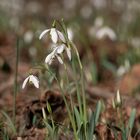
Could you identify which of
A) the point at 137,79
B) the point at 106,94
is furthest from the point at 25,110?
the point at 137,79

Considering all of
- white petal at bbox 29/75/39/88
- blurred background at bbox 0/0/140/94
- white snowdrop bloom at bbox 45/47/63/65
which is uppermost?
blurred background at bbox 0/0/140/94

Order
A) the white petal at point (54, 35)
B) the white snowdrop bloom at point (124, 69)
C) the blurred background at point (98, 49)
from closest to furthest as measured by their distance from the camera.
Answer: the white petal at point (54, 35)
the white snowdrop bloom at point (124, 69)
the blurred background at point (98, 49)

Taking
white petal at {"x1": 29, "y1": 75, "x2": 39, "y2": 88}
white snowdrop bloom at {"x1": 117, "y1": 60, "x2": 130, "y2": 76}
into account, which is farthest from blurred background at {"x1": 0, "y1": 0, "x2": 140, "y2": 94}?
white petal at {"x1": 29, "y1": 75, "x2": 39, "y2": 88}

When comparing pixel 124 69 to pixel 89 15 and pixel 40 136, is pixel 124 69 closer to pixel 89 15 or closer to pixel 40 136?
pixel 40 136

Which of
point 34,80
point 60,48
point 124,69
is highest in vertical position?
point 124,69

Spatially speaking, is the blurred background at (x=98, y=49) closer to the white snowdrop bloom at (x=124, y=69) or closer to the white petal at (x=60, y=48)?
the white snowdrop bloom at (x=124, y=69)

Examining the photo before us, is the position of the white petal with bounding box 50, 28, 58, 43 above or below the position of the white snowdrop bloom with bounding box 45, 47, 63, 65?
above

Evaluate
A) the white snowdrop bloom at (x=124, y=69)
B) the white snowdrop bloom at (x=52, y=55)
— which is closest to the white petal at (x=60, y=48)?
the white snowdrop bloom at (x=52, y=55)

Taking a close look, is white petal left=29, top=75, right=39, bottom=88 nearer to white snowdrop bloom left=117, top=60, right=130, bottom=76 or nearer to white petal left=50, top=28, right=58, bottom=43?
white petal left=50, top=28, right=58, bottom=43

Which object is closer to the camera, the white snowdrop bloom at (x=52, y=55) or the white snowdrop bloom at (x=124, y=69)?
the white snowdrop bloom at (x=52, y=55)

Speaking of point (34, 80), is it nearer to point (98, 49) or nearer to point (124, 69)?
point (124, 69)

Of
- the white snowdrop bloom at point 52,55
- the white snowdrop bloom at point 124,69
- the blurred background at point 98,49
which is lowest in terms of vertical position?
the white snowdrop bloom at point 52,55

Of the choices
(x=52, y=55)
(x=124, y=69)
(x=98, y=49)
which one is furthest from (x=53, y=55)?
(x=98, y=49)
